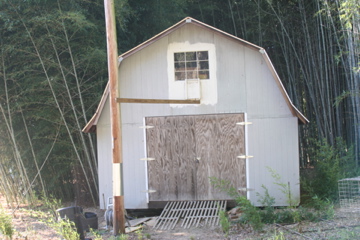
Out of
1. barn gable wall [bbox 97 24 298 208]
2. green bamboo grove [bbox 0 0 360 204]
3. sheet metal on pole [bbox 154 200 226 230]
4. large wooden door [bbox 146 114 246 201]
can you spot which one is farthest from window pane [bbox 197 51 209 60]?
sheet metal on pole [bbox 154 200 226 230]

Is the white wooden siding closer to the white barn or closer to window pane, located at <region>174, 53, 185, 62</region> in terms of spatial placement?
the white barn

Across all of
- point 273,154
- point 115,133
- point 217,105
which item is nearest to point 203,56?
point 217,105

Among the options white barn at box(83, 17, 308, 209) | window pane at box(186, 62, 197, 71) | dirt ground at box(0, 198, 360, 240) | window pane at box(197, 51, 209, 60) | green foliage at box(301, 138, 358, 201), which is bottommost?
dirt ground at box(0, 198, 360, 240)

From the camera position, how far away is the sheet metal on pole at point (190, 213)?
23.1 feet

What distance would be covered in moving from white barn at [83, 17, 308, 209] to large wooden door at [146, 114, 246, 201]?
2cm

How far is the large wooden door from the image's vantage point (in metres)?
7.82

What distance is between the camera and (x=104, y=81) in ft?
29.9

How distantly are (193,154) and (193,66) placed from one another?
6.15 ft

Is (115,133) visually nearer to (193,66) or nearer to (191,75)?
(191,75)

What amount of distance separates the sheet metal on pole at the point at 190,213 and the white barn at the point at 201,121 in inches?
7.6

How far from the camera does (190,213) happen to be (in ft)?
24.1

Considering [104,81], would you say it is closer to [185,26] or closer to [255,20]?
[185,26]

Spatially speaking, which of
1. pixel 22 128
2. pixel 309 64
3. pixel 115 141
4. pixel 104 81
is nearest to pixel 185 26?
pixel 104 81

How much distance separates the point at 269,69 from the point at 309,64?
2585 millimetres
